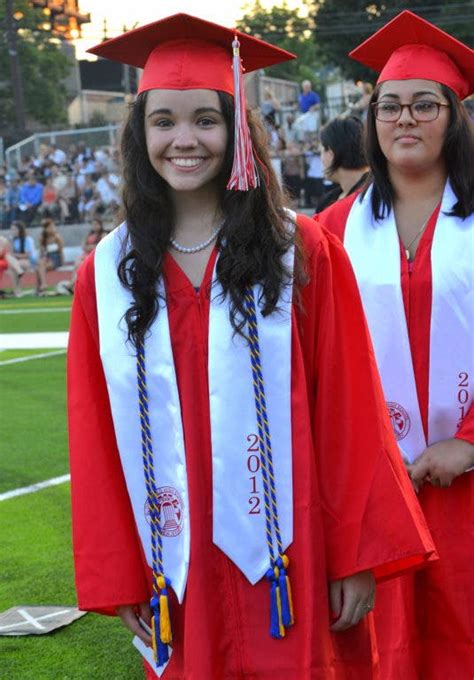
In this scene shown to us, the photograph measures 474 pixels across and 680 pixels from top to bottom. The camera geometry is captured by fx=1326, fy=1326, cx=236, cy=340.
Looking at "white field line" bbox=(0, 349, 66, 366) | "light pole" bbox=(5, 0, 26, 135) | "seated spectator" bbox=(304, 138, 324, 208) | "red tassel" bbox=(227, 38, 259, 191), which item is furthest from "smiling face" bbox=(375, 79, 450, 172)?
"light pole" bbox=(5, 0, 26, 135)

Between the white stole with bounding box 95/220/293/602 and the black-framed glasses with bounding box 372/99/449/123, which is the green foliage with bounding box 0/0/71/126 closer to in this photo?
the black-framed glasses with bounding box 372/99/449/123

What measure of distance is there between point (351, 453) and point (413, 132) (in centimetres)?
121

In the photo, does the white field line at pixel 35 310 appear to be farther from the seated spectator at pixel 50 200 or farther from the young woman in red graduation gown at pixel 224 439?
the young woman in red graduation gown at pixel 224 439

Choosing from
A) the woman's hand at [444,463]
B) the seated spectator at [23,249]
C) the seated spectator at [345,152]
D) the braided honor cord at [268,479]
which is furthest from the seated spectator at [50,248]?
the braided honor cord at [268,479]

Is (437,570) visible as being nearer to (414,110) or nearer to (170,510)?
(170,510)

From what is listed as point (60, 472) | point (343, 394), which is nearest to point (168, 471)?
point (343, 394)

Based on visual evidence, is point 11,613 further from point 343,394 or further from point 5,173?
point 5,173

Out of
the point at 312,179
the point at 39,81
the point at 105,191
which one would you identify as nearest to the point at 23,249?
the point at 105,191

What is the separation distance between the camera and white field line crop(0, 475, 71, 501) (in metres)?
7.48

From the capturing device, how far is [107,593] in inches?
→ 118

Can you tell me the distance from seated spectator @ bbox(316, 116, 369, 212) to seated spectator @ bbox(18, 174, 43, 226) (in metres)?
23.7

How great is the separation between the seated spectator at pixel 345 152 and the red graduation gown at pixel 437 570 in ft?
5.29

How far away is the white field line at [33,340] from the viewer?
15.1 m

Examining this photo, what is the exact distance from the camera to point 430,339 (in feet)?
12.2
